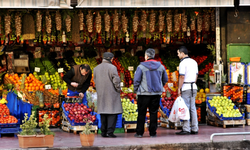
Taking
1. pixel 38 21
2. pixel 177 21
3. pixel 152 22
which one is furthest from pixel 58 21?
pixel 177 21

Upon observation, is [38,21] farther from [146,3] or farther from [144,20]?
[146,3]

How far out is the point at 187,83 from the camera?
8711 mm

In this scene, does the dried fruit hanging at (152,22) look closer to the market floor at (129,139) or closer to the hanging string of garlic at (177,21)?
the hanging string of garlic at (177,21)

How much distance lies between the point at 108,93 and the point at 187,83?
168 centimetres

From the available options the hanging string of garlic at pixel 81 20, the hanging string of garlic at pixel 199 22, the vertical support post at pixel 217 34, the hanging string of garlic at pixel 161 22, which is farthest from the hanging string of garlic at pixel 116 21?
the vertical support post at pixel 217 34

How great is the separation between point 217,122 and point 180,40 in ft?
10.9

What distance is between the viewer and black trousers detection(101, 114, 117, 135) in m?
8.48

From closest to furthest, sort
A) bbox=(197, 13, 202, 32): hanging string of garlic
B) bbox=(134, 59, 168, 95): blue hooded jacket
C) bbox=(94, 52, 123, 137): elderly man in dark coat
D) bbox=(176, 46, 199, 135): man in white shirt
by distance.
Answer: bbox=(134, 59, 168, 95): blue hooded jacket → bbox=(94, 52, 123, 137): elderly man in dark coat → bbox=(176, 46, 199, 135): man in white shirt → bbox=(197, 13, 202, 32): hanging string of garlic

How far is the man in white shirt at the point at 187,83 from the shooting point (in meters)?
8.59

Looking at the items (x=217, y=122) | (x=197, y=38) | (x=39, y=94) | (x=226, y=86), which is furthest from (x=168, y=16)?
(x=39, y=94)

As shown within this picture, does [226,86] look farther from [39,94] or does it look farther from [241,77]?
[39,94]

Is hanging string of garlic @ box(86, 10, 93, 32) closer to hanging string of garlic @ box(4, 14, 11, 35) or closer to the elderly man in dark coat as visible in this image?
hanging string of garlic @ box(4, 14, 11, 35)

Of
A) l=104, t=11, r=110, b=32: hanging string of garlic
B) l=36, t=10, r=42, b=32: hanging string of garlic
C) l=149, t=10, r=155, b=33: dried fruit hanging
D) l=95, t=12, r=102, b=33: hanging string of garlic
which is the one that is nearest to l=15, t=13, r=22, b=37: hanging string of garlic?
l=36, t=10, r=42, b=32: hanging string of garlic

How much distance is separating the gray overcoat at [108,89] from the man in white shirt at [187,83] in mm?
1321
